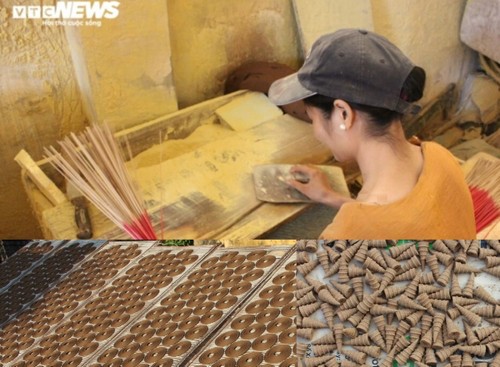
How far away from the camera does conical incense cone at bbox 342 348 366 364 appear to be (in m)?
1.98

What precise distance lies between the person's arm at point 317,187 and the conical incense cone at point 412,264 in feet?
0.85

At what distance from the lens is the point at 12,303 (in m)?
2.42

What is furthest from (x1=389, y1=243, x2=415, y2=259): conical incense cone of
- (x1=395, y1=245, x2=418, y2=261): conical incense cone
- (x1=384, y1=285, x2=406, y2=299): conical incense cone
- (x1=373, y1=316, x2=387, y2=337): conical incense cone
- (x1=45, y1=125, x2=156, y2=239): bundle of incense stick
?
(x1=45, y1=125, x2=156, y2=239): bundle of incense stick

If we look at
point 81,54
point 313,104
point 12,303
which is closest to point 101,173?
point 81,54

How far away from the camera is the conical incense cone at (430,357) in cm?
194

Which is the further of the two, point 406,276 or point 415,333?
point 406,276

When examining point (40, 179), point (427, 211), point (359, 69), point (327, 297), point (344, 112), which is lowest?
point (327, 297)

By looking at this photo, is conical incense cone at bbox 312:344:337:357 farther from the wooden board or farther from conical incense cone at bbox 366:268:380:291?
the wooden board

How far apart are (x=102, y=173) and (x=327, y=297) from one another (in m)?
0.84

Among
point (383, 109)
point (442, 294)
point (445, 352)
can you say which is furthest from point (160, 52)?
point (445, 352)

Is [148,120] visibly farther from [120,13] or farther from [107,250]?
[107,250]

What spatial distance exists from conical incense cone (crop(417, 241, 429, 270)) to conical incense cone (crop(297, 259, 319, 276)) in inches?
12.5

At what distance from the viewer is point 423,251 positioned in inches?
86.0

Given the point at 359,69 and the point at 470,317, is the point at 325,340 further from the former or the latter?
the point at 359,69
